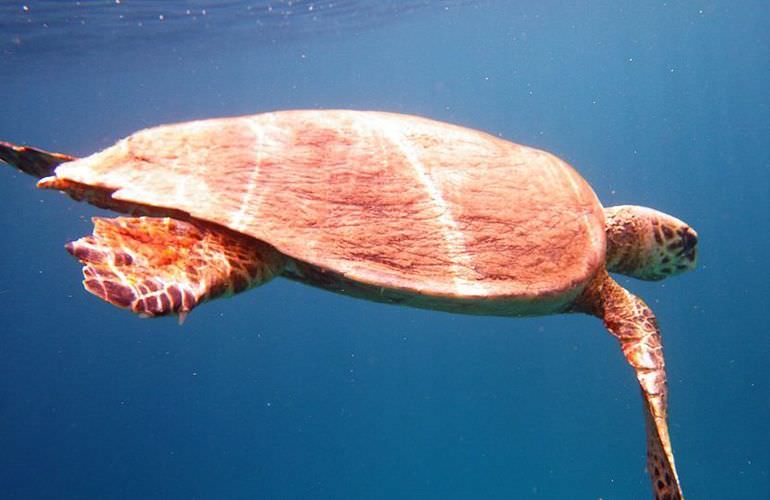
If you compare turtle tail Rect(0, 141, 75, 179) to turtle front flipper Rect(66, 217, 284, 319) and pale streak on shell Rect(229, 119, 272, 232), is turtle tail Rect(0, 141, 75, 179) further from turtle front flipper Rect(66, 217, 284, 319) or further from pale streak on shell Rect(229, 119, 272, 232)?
pale streak on shell Rect(229, 119, 272, 232)

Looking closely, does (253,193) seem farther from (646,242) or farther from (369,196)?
(646,242)

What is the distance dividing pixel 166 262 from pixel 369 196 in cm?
112

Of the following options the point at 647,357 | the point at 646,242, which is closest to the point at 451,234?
the point at 647,357

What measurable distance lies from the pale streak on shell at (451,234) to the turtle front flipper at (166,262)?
944mm

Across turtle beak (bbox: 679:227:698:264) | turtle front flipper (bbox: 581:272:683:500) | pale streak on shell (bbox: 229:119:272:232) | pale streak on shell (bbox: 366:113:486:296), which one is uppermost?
pale streak on shell (bbox: 229:119:272:232)

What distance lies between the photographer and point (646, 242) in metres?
4.74

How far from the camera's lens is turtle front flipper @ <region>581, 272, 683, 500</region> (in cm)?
350

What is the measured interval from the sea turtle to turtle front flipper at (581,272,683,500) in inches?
0.6

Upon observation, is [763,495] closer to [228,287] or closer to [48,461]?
[228,287]

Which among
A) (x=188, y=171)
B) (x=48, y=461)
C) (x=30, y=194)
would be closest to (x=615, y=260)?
(x=188, y=171)

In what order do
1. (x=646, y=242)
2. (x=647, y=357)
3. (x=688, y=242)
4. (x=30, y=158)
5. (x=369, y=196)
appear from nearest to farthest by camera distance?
(x=369, y=196) < (x=30, y=158) < (x=647, y=357) < (x=646, y=242) < (x=688, y=242)

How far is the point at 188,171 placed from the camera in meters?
2.94

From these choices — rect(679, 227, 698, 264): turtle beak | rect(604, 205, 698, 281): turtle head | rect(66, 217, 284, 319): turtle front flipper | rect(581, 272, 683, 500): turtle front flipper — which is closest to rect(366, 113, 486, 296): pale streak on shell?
rect(66, 217, 284, 319): turtle front flipper

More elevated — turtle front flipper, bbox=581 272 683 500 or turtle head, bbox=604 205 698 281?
turtle head, bbox=604 205 698 281
